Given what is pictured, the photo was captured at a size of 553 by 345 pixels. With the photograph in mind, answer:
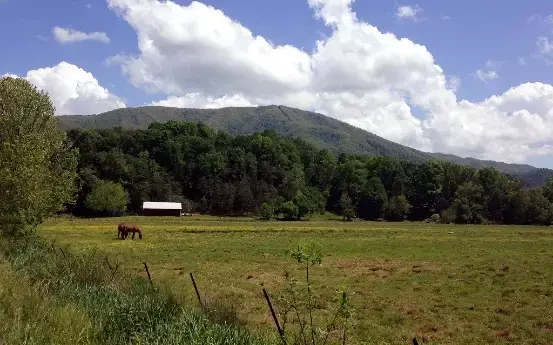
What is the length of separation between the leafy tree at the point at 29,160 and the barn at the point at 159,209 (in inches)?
2995

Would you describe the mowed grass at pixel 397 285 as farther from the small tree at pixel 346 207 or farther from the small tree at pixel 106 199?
the small tree at pixel 346 207

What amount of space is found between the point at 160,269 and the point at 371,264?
13.8m

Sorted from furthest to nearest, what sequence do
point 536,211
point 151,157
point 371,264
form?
point 151,157 < point 536,211 < point 371,264

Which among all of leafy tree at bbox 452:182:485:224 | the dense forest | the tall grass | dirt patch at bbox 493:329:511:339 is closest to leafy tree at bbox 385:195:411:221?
the dense forest

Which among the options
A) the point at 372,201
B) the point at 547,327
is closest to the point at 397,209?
the point at 372,201

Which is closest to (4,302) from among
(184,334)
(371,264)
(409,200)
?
(184,334)

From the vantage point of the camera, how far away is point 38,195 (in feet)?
85.7

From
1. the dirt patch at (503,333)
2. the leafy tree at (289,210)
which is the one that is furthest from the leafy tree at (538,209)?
the dirt patch at (503,333)

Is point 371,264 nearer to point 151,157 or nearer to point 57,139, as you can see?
point 57,139

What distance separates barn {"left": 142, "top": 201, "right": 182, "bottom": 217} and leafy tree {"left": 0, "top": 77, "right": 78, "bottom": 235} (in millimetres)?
76069

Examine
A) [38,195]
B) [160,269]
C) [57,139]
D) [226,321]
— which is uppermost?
[57,139]

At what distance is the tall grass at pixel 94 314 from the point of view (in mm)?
9594

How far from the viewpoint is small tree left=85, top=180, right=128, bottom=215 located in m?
110

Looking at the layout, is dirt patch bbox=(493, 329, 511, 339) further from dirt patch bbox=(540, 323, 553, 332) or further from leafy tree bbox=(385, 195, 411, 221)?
leafy tree bbox=(385, 195, 411, 221)
